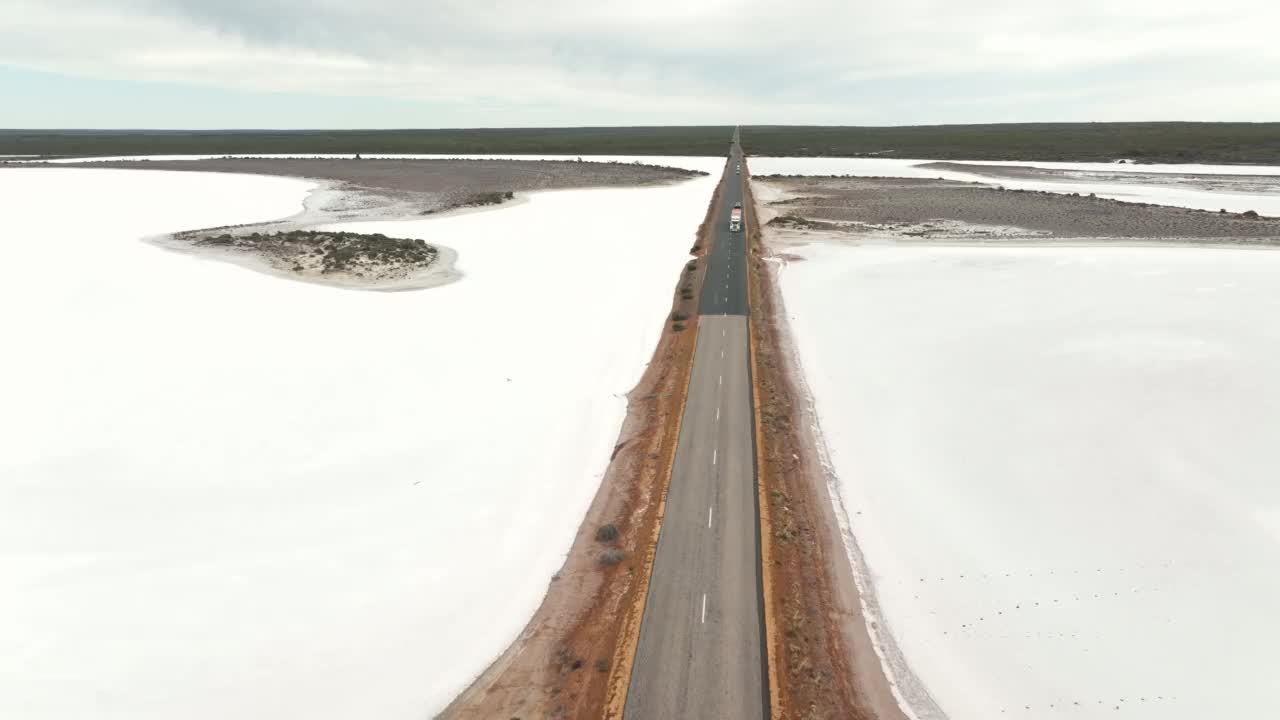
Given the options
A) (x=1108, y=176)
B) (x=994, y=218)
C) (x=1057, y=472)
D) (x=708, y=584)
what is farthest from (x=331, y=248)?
(x=1108, y=176)

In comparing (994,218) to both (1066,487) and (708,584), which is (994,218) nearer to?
(1066,487)

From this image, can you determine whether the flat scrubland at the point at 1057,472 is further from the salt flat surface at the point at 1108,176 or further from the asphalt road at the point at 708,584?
the salt flat surface at the point at 1108,176

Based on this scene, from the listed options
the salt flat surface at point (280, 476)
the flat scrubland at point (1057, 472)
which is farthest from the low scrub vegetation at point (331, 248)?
the flat scrubland at point (1057, 472)

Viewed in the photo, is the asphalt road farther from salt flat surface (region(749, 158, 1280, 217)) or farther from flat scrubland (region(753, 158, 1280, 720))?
salt flat surface (region(749, 158, 1280, 217))

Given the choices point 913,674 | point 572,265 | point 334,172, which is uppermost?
point 334,172

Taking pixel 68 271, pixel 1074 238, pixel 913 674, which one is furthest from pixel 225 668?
pixel 1074 238

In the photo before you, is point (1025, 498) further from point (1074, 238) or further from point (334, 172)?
point (334, 172)
